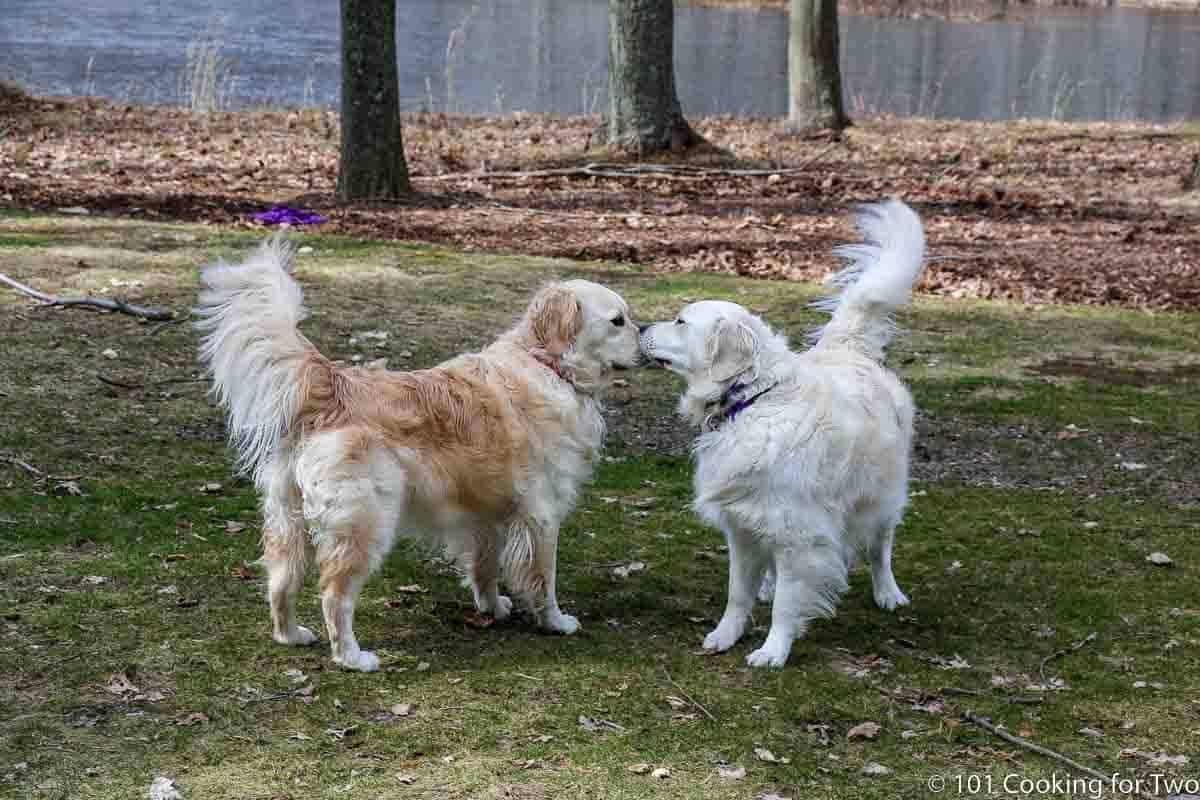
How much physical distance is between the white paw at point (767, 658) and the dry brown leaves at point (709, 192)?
7.16 meters

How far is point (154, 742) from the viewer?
14.6 ft

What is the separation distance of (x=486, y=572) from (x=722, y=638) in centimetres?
103

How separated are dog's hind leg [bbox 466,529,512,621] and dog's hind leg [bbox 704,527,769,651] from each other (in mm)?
927

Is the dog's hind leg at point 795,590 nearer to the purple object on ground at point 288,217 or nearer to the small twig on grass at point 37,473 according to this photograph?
the small twig on grass at point 37,473

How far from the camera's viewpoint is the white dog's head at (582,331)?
5688mm

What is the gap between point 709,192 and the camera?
15.4 metres

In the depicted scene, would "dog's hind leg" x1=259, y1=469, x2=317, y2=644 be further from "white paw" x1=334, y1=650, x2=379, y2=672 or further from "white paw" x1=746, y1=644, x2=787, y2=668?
"white paw" x1=746, y1=644, x2=787, y2=668

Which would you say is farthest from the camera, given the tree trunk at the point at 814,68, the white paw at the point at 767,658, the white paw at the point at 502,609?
the tree trunk at the point at 814,68

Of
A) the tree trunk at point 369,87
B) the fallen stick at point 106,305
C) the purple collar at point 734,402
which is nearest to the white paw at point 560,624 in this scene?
the purple collar at point 734,402

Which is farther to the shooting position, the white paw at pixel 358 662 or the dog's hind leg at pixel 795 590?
the dog's hind leg at pixel 795 590

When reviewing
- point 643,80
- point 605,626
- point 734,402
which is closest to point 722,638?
point 605,626

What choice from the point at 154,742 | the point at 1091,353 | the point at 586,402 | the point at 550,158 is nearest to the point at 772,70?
the point at 550,158

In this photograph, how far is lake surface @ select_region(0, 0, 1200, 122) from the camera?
25.0 m

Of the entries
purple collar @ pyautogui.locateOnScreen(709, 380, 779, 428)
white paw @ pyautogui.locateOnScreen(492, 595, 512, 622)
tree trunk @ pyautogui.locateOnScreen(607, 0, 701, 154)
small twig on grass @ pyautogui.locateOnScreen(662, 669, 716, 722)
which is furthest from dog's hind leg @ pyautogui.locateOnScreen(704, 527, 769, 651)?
tree trunk @ pyautogui.locateOnScreen(607, 0, 701, 154)
